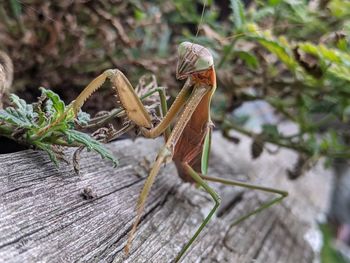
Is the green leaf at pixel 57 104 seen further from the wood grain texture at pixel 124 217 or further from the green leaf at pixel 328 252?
the green leaf at pixel 328 252

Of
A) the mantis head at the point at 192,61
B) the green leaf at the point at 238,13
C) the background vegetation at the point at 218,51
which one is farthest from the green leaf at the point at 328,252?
the mantis head at the point at 192,61

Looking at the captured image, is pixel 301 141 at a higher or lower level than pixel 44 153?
lower

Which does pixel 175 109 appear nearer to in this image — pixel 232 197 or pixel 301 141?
pixel 232 197

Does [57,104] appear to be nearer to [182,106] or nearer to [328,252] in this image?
[182,106]

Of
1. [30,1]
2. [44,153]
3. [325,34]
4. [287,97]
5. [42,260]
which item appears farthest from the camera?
[287,97]

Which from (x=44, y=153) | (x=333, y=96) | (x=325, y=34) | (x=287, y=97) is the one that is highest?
(x=44, y=153)

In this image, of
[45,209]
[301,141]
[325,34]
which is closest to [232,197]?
[301,141]

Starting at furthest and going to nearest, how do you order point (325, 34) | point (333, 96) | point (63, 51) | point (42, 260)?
point (325, 34)
point (333, 96)
point (63, 51)
point (42, 260)

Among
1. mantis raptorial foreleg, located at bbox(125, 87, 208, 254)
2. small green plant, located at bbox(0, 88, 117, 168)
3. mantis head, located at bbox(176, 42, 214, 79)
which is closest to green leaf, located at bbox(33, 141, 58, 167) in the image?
small green plant, located at bbox(0, 88, 117, 168)

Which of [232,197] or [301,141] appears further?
[301,141]
